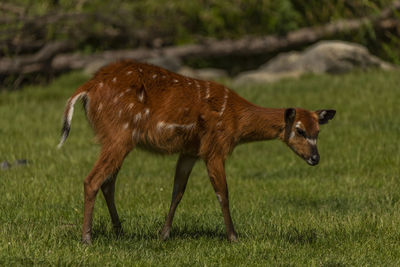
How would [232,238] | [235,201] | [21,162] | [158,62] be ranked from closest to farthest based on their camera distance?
[232,238]
[235,201]
[21,162]
[158,62]

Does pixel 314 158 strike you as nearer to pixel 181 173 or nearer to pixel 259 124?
pixel 259 124

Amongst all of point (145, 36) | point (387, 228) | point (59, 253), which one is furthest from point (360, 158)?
point (145, 36)

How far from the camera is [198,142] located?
23.9 ft

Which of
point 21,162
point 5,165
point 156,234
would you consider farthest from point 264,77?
point 156,234

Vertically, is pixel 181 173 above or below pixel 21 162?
above

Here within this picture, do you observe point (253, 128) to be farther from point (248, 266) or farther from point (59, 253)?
point (59, 253)

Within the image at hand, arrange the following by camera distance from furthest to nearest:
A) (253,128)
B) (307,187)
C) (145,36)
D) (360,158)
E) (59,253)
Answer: (145,36), (360,158), (307,187), (253,128), (59,253)

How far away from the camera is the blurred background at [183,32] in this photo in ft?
67.9

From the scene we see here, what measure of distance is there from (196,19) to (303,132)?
16407 mm

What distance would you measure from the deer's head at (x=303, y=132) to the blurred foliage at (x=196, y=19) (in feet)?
45.6

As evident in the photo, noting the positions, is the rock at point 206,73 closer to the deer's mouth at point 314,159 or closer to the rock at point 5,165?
the rock at point 5,165

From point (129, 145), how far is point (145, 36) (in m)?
15.4

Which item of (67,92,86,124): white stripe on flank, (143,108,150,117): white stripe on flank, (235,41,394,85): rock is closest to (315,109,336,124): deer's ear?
(143,108,150,117): white stripe on flank

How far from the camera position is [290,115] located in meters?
7.45
